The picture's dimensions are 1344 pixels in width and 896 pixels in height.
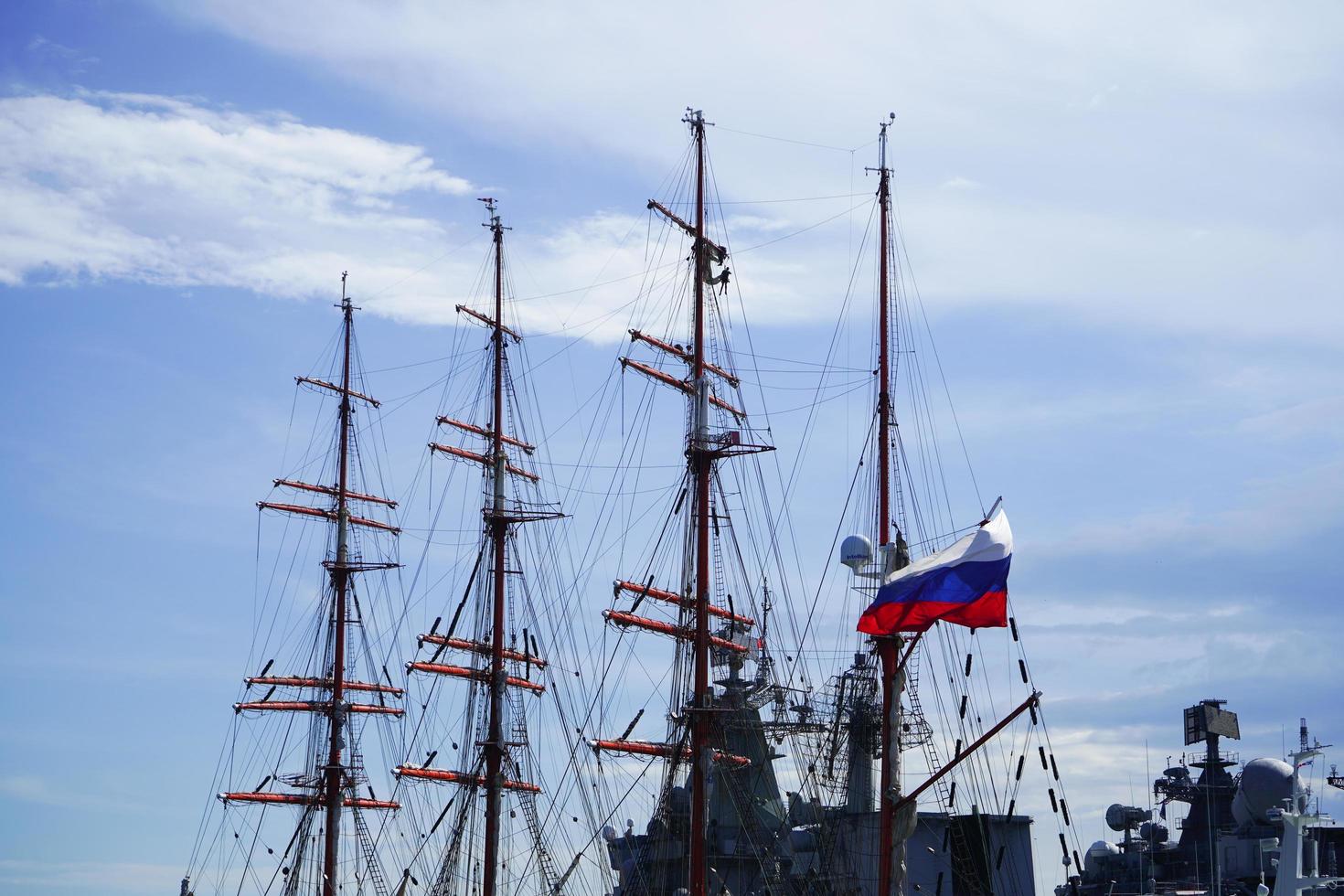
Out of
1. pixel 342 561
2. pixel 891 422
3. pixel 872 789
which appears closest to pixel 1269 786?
pixel 872 789

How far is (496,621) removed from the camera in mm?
70562

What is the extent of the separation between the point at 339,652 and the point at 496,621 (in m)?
16.8

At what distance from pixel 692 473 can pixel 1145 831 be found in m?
45.5

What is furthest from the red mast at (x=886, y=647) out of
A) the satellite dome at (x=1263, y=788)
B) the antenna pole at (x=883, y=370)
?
the satellite dome at (x=1263, y=788)

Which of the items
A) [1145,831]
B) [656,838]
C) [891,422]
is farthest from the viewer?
[1145,831]

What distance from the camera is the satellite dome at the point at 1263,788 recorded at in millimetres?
78562

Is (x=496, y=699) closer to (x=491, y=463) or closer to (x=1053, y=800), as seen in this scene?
(x=491, y=463)

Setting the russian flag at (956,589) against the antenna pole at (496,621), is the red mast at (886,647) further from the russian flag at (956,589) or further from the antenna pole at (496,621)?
the antenna pole at (496,621)

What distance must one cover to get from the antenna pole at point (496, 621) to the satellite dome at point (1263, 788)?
37701 mm

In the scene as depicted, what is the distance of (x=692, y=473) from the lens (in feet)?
199

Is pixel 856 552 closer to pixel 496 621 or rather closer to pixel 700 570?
pixel 700 570

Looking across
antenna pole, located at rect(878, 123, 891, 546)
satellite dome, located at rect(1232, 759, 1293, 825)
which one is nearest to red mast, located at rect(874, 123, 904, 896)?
antenna pole, located at rect(878, 123, 891, 546)

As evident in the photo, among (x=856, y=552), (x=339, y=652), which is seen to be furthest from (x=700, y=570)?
(x=339, y=652)

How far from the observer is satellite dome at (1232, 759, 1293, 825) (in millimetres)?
78562
